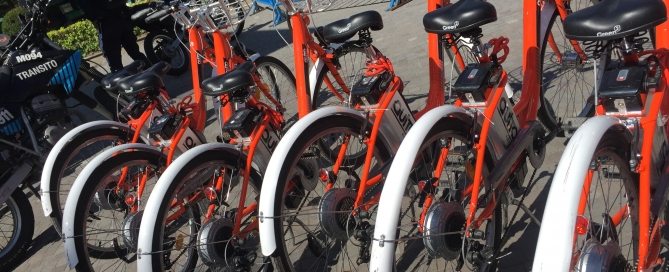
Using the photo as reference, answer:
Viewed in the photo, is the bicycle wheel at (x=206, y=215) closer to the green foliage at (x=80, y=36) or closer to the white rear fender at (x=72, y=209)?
the white rear fender at (x=72, y=209)

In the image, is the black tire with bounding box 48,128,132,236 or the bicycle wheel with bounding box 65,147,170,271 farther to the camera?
the black tire with bounding box 48,128,132,236

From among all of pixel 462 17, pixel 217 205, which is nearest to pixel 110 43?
pixel 217 205

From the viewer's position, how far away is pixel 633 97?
7.70 feet

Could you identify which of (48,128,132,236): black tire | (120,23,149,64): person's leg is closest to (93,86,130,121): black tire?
(48,128,132,236): black tire

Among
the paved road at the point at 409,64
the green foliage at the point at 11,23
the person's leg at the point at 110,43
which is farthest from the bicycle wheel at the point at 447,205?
the green foliage at the point at 11,23

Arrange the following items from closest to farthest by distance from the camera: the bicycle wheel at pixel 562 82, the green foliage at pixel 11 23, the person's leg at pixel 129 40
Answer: the bicycle wheel at pixel 562 82, the person's leg at pixel 129 40, the green foliage at pixel 11 23

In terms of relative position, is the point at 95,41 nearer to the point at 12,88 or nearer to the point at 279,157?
the point at 12,88

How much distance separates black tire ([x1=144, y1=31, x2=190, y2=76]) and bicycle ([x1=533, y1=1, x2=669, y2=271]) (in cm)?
668

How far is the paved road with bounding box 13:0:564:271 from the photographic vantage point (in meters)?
3.35

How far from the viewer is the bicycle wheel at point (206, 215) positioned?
2930 millimetres

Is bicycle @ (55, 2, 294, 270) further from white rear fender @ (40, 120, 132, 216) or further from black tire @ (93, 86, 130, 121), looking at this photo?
black tire @ (93, 86, 130, 121)

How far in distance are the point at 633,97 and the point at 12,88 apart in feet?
14.6

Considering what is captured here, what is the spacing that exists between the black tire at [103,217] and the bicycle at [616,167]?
7.63 feet

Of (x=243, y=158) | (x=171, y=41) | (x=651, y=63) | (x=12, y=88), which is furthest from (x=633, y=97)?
(x=171, y=41)
